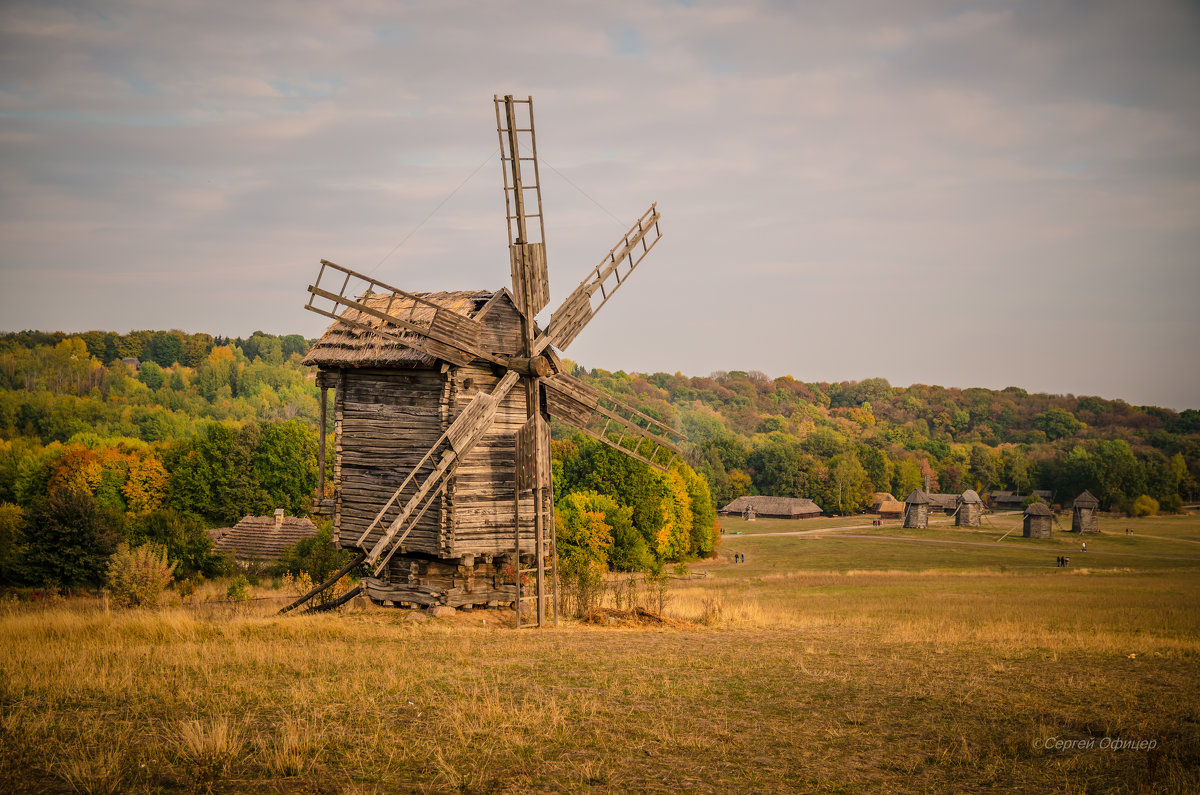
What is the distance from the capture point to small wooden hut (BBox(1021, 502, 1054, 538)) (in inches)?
3359

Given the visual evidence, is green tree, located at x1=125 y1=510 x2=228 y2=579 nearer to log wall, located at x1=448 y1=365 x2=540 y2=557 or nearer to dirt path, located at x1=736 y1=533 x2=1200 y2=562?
log wall, located at x1=448 y1=365 x2=540 y2=557

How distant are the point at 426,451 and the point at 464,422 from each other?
1.51m

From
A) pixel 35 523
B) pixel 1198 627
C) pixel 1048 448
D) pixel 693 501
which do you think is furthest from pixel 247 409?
pixel 1048 448

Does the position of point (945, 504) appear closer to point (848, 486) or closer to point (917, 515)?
point (848, 486)

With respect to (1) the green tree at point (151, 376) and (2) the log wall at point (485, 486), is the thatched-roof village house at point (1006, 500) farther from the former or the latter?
(1) the green tree at point (151, 376)

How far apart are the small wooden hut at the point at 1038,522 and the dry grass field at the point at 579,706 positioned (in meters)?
70.0

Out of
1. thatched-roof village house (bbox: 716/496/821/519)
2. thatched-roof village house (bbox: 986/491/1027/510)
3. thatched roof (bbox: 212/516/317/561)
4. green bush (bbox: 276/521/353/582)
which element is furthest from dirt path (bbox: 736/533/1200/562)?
green bush (bbox: 276/521/353/582)

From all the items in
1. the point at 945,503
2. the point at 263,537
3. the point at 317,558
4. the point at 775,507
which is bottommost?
the point at 945,503

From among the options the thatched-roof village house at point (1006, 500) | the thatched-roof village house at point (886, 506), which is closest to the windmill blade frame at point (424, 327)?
the thatched-roof village house at point (886, 506)

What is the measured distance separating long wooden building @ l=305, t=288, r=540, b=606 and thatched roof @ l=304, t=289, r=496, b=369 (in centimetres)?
3

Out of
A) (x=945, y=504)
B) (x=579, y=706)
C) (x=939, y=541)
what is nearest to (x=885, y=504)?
(x=945, y=504)

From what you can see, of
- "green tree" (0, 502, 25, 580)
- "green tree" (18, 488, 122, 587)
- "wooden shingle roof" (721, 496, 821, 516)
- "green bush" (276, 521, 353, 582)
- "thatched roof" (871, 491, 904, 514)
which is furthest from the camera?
"thatched roof" (871, 491, 904, 514)

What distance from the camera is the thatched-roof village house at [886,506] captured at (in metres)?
121

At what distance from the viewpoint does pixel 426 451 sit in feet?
65.2
